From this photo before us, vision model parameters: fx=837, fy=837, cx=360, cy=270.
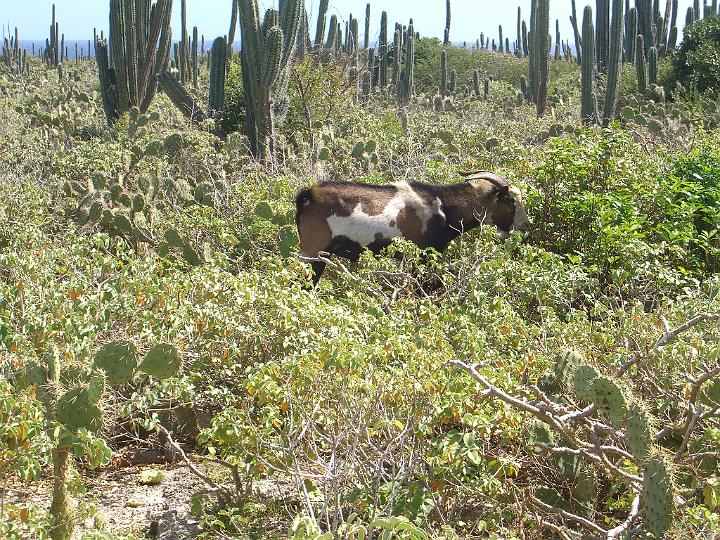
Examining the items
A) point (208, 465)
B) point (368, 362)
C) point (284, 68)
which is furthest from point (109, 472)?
point (284, 68)

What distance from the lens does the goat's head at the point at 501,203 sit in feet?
24.8

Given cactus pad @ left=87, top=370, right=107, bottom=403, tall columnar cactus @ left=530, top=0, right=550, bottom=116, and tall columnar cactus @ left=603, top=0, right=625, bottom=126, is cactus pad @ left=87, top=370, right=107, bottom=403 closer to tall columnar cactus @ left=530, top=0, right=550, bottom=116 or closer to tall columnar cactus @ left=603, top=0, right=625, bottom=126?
tall columnar cactus @ left=603, top=0, right=625, bottom=126

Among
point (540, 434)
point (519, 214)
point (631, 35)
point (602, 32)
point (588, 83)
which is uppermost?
point (631, 35)

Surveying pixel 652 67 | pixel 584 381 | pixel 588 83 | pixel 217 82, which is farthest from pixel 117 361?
pixel 652 67

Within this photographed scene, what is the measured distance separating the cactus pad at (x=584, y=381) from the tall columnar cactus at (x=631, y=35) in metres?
23.2

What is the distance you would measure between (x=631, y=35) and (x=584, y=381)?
80.4ft

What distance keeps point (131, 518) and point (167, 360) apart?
0.78 meters

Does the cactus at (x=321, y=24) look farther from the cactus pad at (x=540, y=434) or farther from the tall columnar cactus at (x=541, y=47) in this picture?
the cactus pad at (x=540, y=434)

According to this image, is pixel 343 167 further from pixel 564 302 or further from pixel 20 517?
pixel 20 517

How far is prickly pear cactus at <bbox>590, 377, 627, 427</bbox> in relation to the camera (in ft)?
11.0

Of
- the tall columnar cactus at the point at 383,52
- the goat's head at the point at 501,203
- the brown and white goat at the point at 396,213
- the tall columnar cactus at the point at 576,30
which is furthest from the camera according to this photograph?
the tall columnar cactus at the point at 576,30

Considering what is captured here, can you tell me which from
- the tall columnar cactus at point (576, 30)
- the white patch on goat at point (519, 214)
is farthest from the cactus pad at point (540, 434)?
A: the tall columnar cactus at point (576, 30)

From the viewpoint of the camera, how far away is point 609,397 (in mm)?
3391

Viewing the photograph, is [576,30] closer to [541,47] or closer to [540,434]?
[541,47]
